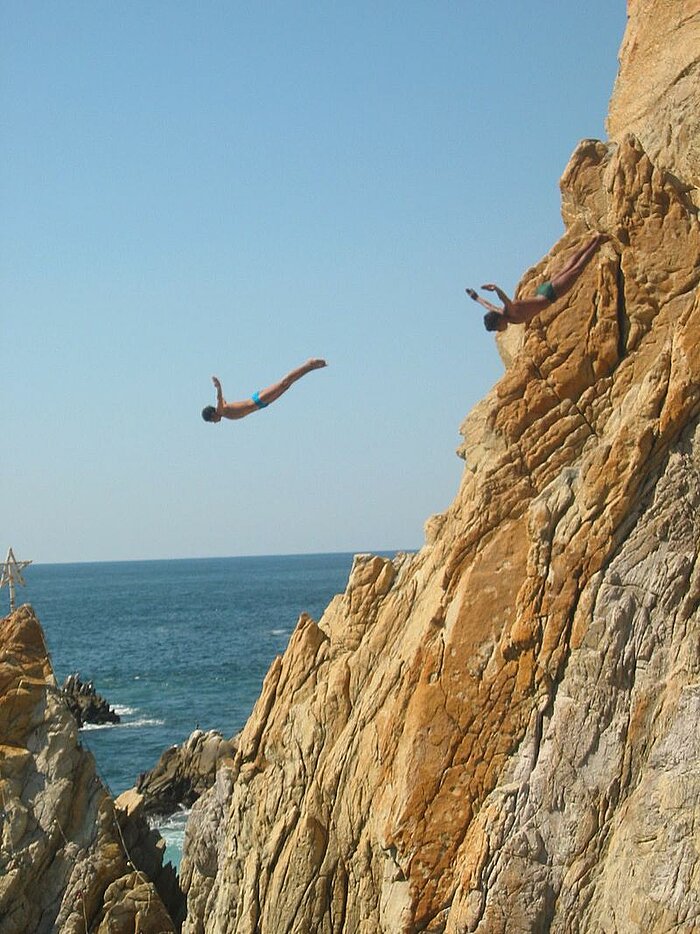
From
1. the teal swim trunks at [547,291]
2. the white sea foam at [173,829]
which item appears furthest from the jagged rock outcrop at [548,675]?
the white sea foam at [173,829]

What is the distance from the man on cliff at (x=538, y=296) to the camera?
14.8m

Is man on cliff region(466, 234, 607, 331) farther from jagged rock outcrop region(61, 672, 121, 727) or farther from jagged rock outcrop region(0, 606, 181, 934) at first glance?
jagged rock outcrop region(61, 672, 121, 727)

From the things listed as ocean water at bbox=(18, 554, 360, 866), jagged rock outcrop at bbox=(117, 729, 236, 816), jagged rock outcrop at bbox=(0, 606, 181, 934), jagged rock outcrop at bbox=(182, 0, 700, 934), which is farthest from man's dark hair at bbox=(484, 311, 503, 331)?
jagged rock outcrop at bbox=(117, 729, 236, 816)

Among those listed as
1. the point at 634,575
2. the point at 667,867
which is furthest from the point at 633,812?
the point at 634,575

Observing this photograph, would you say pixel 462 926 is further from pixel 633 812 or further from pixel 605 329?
pixel 605 329

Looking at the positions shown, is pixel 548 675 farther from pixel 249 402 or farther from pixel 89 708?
pixel 89 708

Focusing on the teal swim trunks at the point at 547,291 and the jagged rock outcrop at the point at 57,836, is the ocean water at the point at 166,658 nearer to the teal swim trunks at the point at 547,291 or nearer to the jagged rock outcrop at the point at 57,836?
the jagged rock outcrop at the point at 57,836

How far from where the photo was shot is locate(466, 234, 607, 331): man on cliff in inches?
581

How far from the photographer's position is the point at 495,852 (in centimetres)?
1488

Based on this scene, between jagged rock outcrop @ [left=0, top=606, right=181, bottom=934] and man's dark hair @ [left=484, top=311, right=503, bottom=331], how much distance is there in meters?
11.3

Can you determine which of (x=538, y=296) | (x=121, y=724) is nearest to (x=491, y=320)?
(x=538, y=296)

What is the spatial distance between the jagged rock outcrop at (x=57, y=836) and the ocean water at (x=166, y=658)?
13281 mm

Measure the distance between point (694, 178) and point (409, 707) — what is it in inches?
376

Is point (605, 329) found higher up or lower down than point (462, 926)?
higher up
